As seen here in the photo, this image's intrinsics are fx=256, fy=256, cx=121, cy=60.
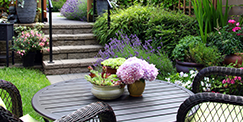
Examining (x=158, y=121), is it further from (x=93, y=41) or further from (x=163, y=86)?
(x=93, y=41)

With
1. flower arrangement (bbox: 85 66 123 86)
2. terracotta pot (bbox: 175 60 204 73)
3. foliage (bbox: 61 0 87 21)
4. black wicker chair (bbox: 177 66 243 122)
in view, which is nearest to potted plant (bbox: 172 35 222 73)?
terracotta pot (bbox: 175 60 204 73)

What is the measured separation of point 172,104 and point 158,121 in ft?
0.95

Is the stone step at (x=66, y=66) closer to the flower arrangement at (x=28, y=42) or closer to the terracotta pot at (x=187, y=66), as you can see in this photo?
the flower arrangement at (x=28, y=42)

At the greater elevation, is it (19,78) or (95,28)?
(95,28)

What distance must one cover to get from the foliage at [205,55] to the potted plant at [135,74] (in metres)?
1.97

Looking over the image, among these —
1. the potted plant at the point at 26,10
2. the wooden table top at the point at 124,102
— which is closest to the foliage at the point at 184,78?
the wooden table top at the point at 124,102

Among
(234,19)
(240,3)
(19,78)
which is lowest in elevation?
(19,78)

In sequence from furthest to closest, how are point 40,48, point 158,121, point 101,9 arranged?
point 101,9, point 40,48, point 158,121

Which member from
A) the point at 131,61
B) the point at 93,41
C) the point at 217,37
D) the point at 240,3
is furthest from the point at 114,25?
the point at 131,61

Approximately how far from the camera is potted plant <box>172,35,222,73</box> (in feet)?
11.7

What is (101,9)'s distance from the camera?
5.92m

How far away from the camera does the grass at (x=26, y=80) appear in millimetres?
3265

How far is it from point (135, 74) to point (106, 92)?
23 cm

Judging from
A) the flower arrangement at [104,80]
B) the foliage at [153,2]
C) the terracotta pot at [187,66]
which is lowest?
the terracotta pot at [187,66]
